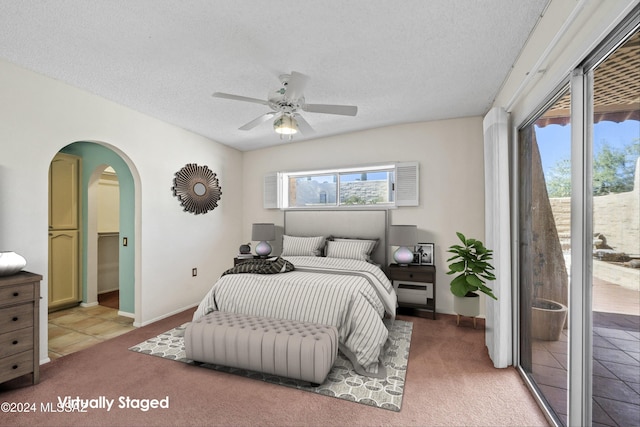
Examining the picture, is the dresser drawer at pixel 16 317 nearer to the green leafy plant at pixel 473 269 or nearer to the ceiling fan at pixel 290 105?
the ceiling fan at pixel 290 105

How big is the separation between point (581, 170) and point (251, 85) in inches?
103

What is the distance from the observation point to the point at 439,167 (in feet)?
12.9

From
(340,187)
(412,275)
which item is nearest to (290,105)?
(340,187)

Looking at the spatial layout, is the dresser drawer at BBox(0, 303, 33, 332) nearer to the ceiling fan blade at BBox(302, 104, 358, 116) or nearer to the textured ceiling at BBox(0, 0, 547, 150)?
the textured ceiling at BBox(0, 0, 547, 150)

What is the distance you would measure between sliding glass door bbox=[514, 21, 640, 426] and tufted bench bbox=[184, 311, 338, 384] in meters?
1.45

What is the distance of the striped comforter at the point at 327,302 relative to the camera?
7.96ft

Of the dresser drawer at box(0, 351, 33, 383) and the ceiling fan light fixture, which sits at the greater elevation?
the ceiling fan light fixture

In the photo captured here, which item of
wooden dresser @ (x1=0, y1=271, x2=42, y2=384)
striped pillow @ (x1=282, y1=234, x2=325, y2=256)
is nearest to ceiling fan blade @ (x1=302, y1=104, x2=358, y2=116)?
striped pillow @ (x1=282, y1=234, x2=325, y2=256)

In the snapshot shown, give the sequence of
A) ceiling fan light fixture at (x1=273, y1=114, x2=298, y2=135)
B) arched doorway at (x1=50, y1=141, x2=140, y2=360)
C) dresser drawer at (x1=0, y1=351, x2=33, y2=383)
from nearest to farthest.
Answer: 1. dresser drawer at (x1=0, y1=351, x2=33, y2=383)
2. ceiling fan light fixture at (x1=273, y1=114, x2=298, y2=135)
3. arched doorway at (x1=50, y1=141, x2=140, y2=360)

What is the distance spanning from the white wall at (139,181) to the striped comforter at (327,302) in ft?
4.36

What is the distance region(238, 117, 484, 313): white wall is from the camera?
3791 mm

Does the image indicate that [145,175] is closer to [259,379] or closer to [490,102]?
[259,379]

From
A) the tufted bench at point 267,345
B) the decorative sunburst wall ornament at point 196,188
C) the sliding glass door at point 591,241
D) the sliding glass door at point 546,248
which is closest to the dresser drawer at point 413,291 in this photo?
the sliding glass door at point 546,248

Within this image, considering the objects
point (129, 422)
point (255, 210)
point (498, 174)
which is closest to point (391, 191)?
point (498, 174)
